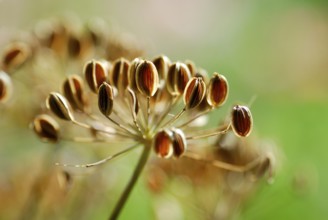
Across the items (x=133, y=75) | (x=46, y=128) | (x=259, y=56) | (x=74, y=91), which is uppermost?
(x=133, y=75)

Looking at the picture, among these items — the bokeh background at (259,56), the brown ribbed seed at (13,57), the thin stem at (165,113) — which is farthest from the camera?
the bokeh background at (259,56)

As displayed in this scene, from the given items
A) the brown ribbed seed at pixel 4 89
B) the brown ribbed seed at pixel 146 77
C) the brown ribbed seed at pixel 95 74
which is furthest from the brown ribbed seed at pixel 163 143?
the brown ribbed seed at pixel 4 89

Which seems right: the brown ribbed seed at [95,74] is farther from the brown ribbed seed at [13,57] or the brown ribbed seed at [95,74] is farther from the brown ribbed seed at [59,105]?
the brown ribbed seed at [13,57]

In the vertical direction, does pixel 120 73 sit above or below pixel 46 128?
above

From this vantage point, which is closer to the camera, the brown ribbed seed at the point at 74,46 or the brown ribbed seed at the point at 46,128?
the brown ribbed seed at the point at 46,128

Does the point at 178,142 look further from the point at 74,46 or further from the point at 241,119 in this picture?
the point at 74,46

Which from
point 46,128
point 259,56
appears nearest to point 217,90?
point 46,128

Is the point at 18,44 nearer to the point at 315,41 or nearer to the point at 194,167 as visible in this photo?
the point at 194,167
